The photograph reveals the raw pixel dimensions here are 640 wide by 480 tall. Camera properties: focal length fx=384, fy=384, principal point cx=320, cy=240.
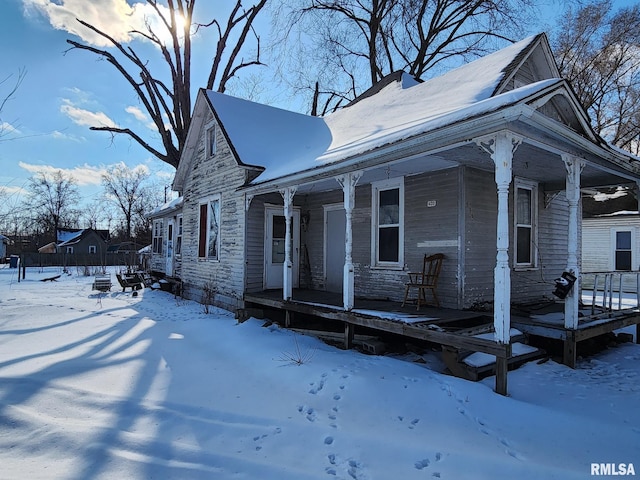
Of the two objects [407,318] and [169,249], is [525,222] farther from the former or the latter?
[169,249]

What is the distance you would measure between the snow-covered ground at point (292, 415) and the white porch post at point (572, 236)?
0.79 metres

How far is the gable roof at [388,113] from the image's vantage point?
17.2ft

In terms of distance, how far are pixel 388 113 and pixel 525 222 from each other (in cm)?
400

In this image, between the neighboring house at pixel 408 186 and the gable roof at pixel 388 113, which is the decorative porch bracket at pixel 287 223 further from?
the gable roof at pixel 388 113

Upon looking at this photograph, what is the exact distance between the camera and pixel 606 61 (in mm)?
20703

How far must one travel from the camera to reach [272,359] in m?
5.90

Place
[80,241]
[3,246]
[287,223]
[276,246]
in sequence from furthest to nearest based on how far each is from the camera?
[80,241] → [3,246] → [276,246] → [287,223]

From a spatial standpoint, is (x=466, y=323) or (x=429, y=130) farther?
(x=466, y=323)

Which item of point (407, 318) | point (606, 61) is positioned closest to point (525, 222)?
point (407, 318)

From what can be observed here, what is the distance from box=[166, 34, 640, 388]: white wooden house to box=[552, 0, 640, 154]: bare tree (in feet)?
52.0

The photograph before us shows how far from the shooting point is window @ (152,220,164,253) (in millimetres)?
18850

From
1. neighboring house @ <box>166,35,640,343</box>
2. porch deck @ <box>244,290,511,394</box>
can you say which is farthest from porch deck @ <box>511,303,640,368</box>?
porch deck @ <box>244,290,511,394</box>

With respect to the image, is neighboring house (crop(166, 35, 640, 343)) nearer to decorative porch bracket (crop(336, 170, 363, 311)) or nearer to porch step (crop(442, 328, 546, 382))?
decorative porch bracket (crop(336, 170, 363, 311))

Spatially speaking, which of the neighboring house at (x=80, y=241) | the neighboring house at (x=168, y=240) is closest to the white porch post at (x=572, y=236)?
the neighboring house at (x=168, y=240)
